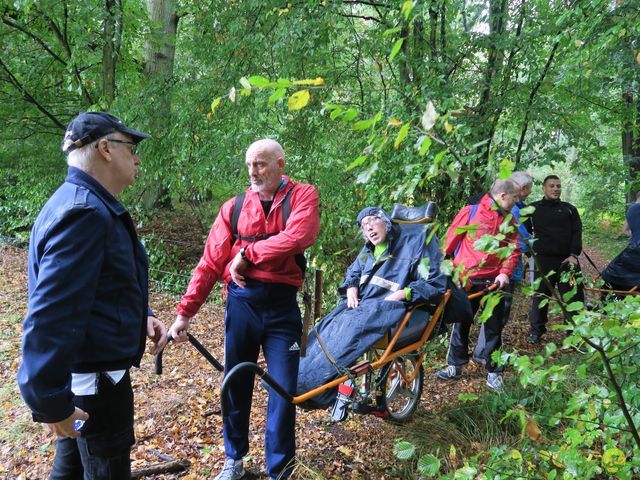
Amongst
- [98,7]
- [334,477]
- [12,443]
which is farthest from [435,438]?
[98,7]

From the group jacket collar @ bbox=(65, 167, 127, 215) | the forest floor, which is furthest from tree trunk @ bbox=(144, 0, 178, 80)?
jacket collar @ bbox=(65, 167, 127, 215)

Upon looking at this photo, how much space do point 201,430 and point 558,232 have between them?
4695 millimetres

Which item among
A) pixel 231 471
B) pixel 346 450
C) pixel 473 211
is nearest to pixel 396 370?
pixel 346 450

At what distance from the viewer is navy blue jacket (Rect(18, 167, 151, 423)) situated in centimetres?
164

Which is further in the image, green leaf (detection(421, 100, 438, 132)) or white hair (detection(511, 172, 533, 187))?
white hair (detection(511, 172, 533, 187))

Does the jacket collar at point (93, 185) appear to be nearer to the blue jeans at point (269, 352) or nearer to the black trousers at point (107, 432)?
the black trousers at point (107, 432)

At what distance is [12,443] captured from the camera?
3.81m

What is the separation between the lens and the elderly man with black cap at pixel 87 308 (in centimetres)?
165

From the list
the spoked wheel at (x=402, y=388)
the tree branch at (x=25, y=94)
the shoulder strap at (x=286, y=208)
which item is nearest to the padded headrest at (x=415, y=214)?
the spoked wheel at (x=402, y=388)

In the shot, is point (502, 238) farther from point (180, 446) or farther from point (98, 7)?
point (98, 7)

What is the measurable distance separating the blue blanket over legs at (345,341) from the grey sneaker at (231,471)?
0.62 m

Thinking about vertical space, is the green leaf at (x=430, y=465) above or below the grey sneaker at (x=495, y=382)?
above

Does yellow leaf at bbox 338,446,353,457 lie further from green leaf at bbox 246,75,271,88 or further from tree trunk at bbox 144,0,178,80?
tree trunk at bbox 144,0,178,80

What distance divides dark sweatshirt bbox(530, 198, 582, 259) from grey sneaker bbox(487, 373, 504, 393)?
1941mm
